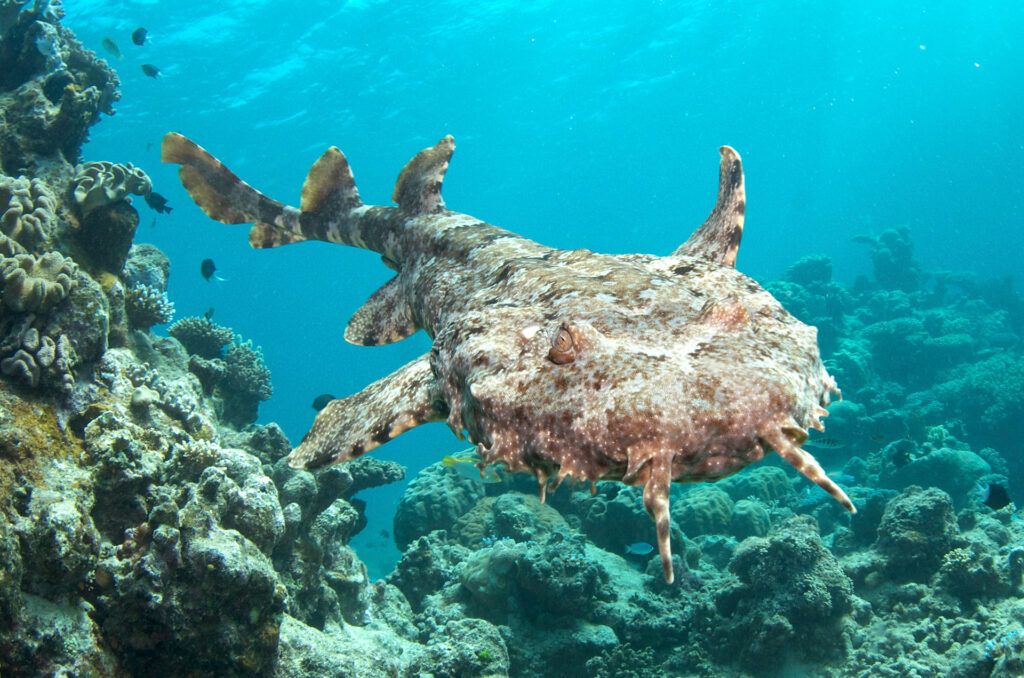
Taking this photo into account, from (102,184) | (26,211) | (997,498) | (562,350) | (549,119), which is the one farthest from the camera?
(549,119)

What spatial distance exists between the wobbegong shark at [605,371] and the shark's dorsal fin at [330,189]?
190 centimetres

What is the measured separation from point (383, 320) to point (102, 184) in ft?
14.4

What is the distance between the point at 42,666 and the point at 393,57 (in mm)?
43030

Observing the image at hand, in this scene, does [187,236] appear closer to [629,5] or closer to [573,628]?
[629,5]

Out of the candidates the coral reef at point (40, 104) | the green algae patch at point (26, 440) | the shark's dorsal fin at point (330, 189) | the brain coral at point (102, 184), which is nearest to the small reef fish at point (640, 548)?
the shark's dorsal fin at point (330, 189)

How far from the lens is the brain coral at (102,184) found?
22.9 ft

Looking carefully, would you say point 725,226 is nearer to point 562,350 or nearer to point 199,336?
point 562,350

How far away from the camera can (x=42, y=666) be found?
8.84ft

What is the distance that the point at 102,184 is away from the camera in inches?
276

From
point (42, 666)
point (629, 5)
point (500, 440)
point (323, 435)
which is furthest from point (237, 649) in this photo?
point (629, 5)

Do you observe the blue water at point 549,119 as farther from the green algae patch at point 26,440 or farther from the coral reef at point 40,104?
the green algae patch at point 26,440

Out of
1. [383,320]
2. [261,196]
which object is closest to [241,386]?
[261,196]

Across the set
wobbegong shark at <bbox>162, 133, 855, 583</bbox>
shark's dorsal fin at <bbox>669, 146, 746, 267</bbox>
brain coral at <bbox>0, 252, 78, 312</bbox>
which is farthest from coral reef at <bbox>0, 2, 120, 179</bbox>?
shark's dorsal fin at <bbox>669, 146, 746, 267</bbox>

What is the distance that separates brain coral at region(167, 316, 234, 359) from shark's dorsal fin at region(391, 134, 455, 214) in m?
5.77
